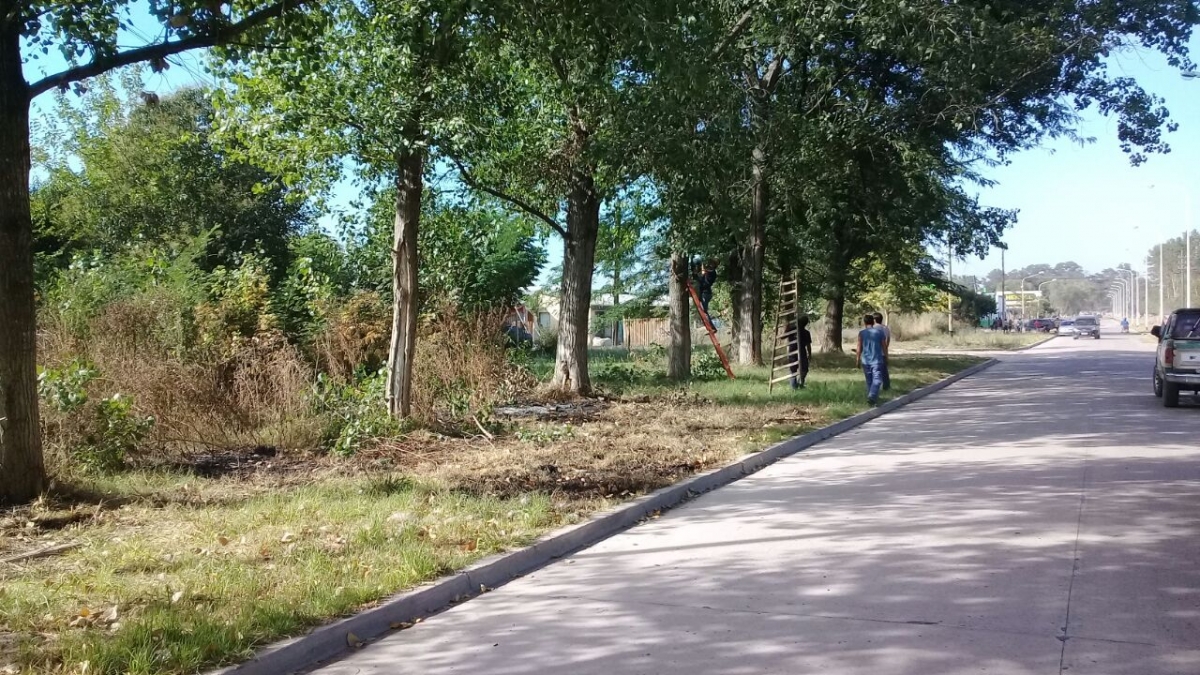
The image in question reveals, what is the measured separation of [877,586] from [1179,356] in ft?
43.4

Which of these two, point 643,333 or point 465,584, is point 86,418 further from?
point 643,333

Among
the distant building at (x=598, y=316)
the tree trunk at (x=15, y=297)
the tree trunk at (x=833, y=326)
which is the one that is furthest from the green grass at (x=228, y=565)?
the distant building at (x=598, y=316)

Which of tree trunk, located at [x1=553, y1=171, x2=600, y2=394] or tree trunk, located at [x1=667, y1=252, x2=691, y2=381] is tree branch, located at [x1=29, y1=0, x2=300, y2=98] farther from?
tree trunk, located at [x1=667, y1=252, x2=691, y2=381]

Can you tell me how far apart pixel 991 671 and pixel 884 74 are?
70.1 feet

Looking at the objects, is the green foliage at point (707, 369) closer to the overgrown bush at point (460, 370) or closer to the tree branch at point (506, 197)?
the tree branch at point (506, 197)

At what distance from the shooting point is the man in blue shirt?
17.6 metres

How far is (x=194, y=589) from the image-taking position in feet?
18.4

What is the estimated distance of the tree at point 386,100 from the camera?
11.0 m

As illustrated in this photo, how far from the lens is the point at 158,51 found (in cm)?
864

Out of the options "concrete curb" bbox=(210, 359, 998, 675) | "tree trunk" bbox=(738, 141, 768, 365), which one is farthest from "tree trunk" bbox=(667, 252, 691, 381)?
"concrete curb" bbox=(210, 359, 998, 675)

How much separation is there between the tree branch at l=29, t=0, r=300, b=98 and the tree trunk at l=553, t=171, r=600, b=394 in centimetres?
884

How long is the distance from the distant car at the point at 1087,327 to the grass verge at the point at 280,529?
65.2 m

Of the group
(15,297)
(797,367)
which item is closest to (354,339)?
(15,297)

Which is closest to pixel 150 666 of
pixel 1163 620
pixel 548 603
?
pixel 548 603
